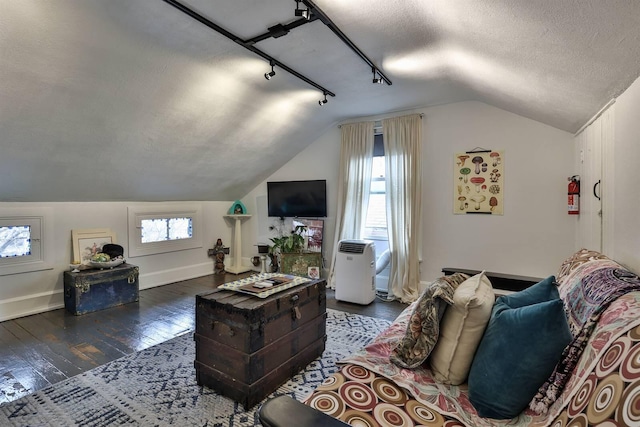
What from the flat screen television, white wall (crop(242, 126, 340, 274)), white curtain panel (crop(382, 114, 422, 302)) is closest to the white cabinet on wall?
white curtain panel (crop(382, 114, 422, 302))

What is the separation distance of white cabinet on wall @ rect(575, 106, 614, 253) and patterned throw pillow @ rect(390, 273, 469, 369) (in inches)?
56.0

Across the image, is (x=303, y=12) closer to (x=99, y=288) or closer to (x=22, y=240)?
(x=99, y=288)

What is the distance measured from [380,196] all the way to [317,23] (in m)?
2.67

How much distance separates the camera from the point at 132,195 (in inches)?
172

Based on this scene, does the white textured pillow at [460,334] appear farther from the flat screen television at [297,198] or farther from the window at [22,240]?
the window at [22,240]

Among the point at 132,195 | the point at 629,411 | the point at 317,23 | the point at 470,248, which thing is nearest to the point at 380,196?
the point at 470,248

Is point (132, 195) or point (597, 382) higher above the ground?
point (132, 195)

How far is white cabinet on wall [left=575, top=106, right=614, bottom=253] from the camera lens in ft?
6.86

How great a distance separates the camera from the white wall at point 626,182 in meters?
1.57

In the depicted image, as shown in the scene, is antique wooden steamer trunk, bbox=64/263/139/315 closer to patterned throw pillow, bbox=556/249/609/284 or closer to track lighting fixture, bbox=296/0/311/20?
track lighting fixture, bbox=296/0/311/20

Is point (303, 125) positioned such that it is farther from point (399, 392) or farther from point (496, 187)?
point (399, 392)

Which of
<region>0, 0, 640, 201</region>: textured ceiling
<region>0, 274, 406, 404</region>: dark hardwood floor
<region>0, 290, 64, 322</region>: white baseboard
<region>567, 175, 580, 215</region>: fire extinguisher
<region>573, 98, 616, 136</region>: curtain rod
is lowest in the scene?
<region>0, 274, 406, 404</region>: dark hardwood floor

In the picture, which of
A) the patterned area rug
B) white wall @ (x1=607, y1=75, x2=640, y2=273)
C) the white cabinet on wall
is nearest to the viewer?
white wall @ (x1=607, y1=75, x2=640, y2=273)

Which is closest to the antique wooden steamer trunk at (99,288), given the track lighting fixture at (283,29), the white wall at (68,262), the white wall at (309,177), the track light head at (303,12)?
the white wall at (68,262)
